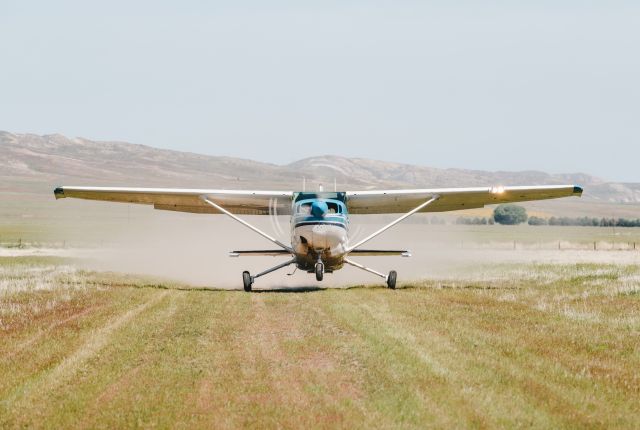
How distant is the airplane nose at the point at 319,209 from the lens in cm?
2483

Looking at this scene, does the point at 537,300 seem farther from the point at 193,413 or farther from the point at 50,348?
the point at 193,413

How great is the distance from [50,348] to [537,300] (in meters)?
11.7

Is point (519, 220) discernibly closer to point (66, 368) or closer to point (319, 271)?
point (319, 271)

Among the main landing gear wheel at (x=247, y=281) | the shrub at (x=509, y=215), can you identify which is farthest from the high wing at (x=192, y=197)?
the shrub at (x=509, y=215)

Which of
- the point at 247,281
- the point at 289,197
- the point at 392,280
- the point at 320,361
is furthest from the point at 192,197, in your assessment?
the point at 320,361

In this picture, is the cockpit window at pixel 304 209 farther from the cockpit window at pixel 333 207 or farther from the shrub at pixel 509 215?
the shrub at pixel 509 215

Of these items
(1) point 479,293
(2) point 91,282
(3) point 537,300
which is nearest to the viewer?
(3) point 537,300

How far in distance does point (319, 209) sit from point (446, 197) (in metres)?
5.81

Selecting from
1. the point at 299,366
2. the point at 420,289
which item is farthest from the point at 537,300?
the point at 299,366

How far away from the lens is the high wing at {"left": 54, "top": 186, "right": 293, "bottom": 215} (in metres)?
27.4

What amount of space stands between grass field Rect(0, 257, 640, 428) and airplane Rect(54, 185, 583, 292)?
3271 mm

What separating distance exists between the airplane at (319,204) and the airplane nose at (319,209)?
25mm

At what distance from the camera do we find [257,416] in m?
9.87

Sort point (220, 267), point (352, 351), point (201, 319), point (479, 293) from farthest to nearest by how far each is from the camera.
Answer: point (220, 267), point (479, 293), point (201, 319), point (352, 351)
